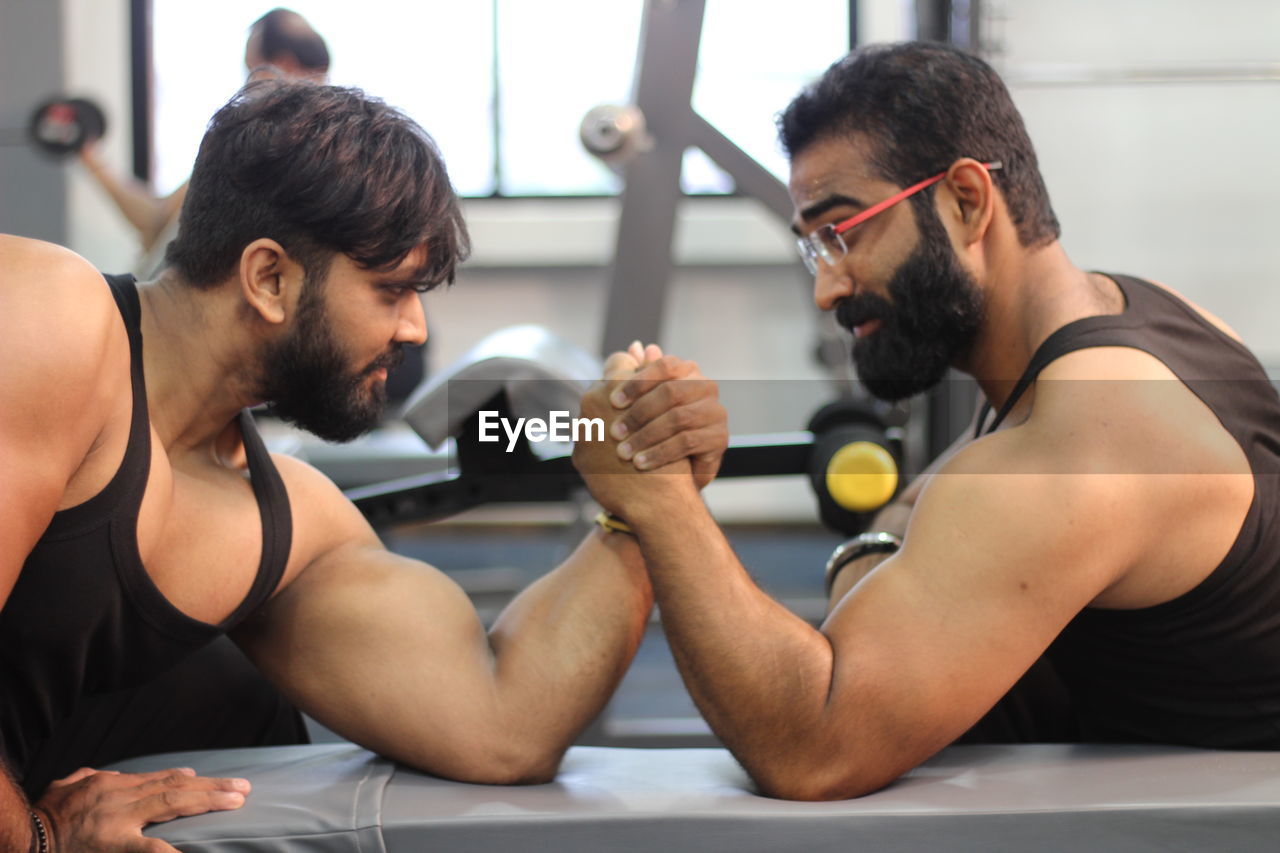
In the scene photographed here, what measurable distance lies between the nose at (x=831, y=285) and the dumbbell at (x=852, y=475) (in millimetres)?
984

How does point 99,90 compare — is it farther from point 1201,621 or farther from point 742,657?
point 1201,621

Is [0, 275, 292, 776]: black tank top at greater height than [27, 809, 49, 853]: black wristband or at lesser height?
greater

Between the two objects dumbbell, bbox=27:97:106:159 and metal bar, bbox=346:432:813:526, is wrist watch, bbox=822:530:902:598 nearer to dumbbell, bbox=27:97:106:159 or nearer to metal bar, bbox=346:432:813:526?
metal bar, bbox=346:432:813:526

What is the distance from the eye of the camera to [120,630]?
112 cm

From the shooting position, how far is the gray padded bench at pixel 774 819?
977 mm

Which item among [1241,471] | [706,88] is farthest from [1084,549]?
[706,88]

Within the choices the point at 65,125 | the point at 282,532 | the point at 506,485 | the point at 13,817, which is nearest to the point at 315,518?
the point at 282,532

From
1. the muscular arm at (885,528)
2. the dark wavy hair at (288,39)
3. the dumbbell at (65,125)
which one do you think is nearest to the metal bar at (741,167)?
the dark wavy hair at (288,39)

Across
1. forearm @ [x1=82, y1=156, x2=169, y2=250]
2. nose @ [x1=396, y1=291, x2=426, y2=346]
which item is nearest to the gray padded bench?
nose @ [x1=396, y1=291, x2=426, y2=346]

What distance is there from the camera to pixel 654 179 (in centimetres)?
286

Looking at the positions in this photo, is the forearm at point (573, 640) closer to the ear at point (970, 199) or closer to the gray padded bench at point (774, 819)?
the gray padded bench at point (774, 819)

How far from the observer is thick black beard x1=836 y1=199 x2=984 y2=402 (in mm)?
1358

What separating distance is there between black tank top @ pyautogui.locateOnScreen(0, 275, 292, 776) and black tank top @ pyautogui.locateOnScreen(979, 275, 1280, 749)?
899mm

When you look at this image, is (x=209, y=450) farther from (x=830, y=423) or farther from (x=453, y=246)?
(x=830, y=423)
